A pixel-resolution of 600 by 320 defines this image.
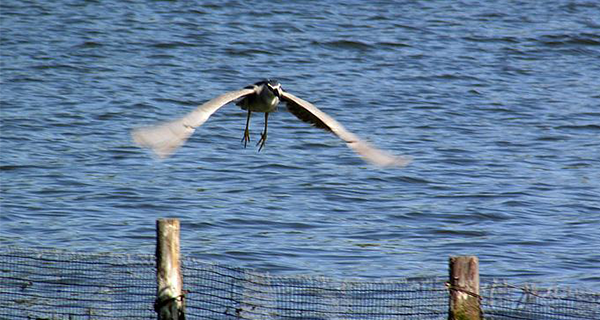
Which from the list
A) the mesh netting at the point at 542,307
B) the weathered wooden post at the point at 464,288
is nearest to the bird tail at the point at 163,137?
the weathered wooden post at the point at 464,288

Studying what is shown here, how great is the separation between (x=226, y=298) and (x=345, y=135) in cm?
140

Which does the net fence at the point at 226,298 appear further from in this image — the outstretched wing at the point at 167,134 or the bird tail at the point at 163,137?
the bird tail at the point at 163,137

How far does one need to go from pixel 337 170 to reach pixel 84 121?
368 centimetres

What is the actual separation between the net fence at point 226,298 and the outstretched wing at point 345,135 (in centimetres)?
104

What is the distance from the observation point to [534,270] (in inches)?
355

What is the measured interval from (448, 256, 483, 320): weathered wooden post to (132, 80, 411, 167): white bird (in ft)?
2.00

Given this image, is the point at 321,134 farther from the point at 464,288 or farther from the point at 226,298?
the point at 464,288

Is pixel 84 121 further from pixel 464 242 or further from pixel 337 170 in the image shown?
pixel 464 242

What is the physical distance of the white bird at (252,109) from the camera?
5.12 m

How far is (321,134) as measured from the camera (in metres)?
14.6

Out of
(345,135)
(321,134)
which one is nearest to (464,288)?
(345,135)

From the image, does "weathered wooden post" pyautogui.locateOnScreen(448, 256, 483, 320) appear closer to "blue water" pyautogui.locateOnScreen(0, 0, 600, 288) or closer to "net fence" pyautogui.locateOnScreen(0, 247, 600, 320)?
"net fence" pyautogui.locateOnScreen(0, 247, 600, 320)

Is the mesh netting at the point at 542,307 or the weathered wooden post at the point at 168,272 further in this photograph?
the mesh netting at the point at 542,307

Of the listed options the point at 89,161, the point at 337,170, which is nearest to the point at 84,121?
the point at 89,161
